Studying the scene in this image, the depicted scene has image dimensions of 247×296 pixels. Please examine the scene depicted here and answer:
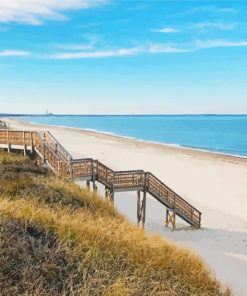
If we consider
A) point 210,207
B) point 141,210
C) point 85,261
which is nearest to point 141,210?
point 141,210

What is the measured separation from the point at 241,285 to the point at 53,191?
669 centimetres

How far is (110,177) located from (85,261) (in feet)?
39.3

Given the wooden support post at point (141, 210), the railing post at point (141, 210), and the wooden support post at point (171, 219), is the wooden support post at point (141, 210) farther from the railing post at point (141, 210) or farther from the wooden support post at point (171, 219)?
the wooden support post at point (171, 219)

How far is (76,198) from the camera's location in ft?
46.0

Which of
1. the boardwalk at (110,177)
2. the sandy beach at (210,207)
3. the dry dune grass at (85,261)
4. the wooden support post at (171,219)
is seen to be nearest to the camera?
the dry dune grass at (85,261)

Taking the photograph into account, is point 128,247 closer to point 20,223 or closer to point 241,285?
point 20,223

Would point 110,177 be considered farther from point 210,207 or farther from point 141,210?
point 210,207

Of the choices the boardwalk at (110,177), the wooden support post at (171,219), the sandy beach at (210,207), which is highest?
the boardwalk at (110,177)

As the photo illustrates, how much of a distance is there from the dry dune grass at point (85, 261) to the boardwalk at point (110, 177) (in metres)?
8.73

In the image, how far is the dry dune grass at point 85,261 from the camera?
658cm

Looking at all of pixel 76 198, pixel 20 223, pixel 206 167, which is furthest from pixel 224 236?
pixel 206 167

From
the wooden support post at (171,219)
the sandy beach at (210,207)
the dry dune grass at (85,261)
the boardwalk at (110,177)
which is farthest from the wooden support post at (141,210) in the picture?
the dry dune grass at (85,261)

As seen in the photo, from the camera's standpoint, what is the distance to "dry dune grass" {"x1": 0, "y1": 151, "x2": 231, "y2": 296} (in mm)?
6582

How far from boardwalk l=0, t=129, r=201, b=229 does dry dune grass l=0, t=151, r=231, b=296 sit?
8734 millimetres
